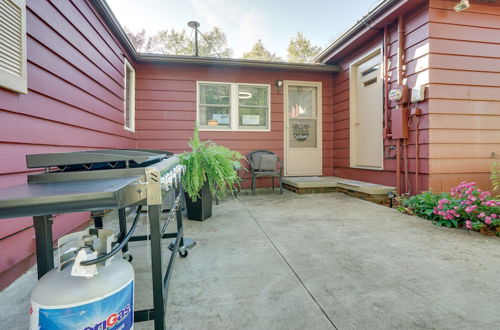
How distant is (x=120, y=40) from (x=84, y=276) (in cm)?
391

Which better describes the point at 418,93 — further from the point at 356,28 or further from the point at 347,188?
the point at 347,188

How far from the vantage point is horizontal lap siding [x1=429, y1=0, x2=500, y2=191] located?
310 centimetres

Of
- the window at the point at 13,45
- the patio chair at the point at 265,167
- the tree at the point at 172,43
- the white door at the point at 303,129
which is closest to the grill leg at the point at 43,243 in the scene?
the window at the point at 13,45

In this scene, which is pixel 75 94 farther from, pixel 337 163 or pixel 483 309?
pixel 337 163

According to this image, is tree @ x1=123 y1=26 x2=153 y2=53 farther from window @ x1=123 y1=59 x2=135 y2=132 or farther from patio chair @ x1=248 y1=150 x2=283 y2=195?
patio chair @ x1=248 y1=150 x2=283 y2=195

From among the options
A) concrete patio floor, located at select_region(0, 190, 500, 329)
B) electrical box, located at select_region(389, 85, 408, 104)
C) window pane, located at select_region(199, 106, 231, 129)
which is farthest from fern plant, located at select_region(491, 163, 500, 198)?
window pane, located at select_region(199, 106, 231, 129)

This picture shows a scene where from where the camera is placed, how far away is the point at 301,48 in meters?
14.3

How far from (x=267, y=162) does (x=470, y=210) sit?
9.18 ft

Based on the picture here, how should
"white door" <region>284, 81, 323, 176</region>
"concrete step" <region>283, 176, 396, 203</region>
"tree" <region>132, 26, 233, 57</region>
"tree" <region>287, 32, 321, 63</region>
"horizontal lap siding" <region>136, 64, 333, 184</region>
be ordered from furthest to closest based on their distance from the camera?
"tree" <region>287, 32, 321, 63</region> < "tree" <region>132, 26, 233, 57</region> < "white door" <region>284, 81, 323, 176</region> < "horizontal lap siding" <region>136, 64, 333, 184</region> < "concrete step" <region>283, 176, 396, 203</region>

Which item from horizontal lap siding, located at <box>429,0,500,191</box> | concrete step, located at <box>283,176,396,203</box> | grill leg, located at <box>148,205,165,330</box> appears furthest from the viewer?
concrete step, located at <box>283,176,396,203</box>

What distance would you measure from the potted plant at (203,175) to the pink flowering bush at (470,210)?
2.26m

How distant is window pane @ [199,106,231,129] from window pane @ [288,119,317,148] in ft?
4.57

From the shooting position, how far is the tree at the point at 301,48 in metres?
14.2

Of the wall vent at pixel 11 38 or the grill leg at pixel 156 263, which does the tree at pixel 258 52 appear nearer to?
the wall vent at pixel 11 38
